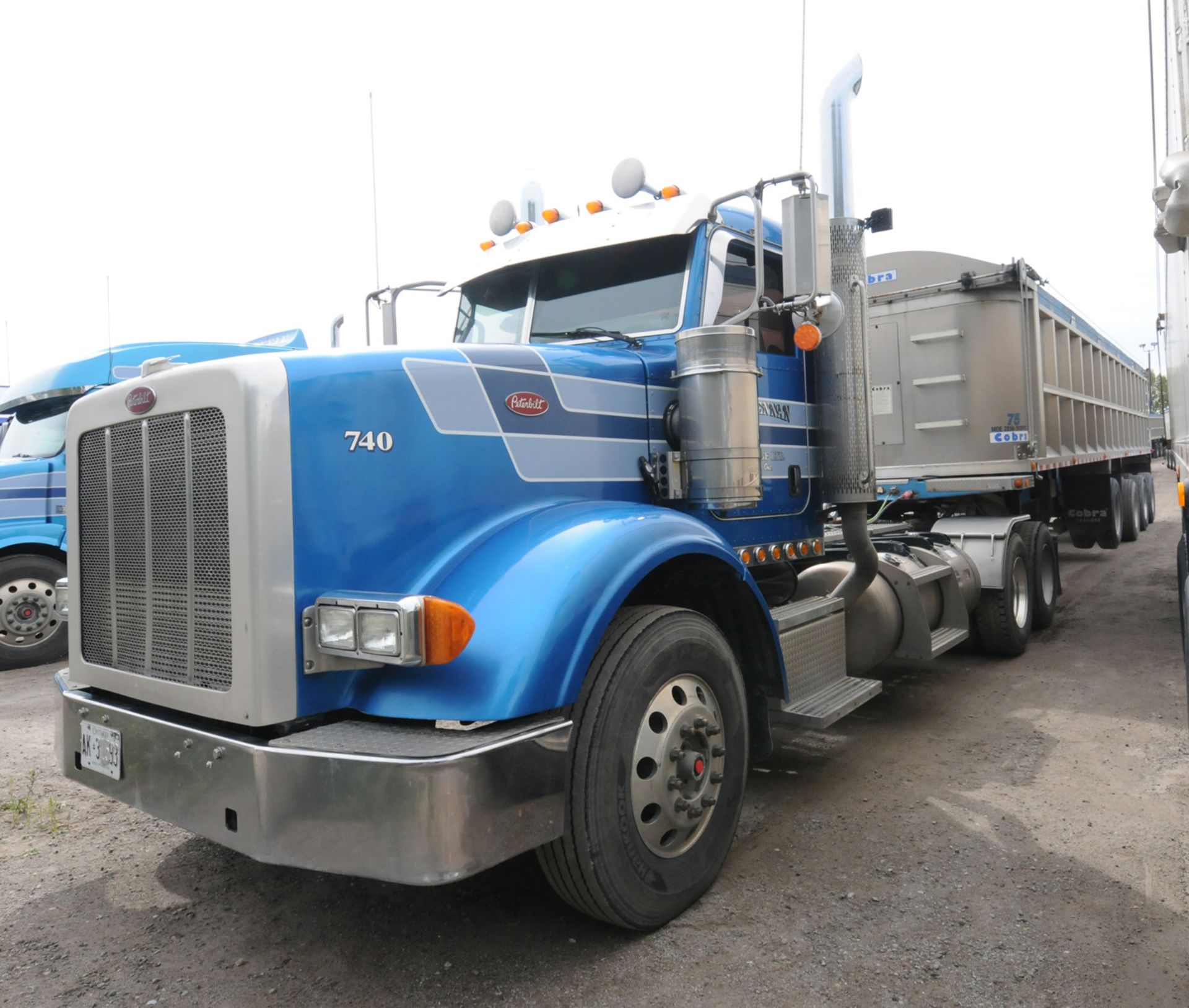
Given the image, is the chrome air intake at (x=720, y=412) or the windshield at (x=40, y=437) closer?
the chrome air intake at (x=720, y=412)

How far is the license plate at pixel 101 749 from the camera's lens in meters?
2.75

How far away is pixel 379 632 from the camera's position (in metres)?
2.29

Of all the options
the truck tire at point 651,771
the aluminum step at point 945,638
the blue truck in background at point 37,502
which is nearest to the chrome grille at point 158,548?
the truck tire at point 651,771

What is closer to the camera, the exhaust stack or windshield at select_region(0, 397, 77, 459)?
the exhaust stack

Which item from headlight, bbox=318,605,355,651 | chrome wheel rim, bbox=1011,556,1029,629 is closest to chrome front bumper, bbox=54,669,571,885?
headlight, bbox=318,605,355,651

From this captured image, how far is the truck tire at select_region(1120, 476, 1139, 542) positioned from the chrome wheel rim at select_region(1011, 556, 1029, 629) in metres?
6.47

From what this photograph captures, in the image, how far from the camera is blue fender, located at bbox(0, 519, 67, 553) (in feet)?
24.8

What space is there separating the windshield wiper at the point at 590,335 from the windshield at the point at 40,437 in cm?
616

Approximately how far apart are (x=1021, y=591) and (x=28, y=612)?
27.1 ft

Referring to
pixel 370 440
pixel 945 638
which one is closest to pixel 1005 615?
pixel 945 638

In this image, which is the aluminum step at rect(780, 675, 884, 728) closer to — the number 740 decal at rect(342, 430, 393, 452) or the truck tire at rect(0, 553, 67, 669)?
the number 740 decal at rect(342, 430, 393, 452)

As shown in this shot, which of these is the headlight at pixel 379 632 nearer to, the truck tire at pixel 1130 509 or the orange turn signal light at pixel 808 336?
the orange turn signal light at pixel 808 336

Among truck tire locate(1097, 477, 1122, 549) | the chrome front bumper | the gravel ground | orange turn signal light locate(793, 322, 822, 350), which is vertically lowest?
the gravel ground

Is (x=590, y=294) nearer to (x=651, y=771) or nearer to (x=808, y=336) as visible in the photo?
(x=808, y=336)
